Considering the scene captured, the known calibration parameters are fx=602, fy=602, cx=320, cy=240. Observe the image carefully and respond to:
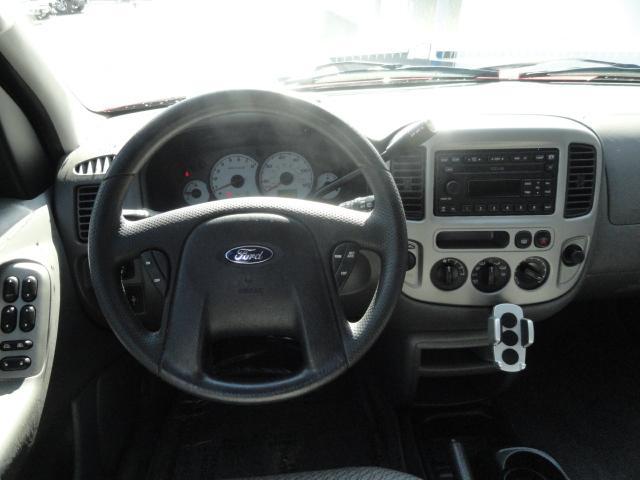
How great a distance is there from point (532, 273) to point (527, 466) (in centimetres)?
59

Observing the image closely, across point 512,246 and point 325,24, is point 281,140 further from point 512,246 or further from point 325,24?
point 325,24

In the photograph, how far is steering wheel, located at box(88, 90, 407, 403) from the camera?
4.05 feet

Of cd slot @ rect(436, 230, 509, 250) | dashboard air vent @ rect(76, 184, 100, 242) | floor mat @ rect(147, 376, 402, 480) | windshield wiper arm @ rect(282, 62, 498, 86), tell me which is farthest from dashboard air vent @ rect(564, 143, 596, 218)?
dashboard air vent @ rect(76, 184, 100, 242)

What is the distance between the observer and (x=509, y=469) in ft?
5.52

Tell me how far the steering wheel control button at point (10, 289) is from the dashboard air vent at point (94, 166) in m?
0.39

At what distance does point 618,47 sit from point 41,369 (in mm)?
2388

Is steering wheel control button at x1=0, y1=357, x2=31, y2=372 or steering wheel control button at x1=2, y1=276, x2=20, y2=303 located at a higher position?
steering wheel control button at x1=2, y1=276, x2=20, y2=303

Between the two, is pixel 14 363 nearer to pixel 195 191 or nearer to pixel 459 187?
pixel 195 191

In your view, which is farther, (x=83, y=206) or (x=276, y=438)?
(x=276, y=438)

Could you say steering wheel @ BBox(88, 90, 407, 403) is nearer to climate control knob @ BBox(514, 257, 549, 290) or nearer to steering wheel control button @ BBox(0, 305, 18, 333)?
steering wheel control button @ BBox(0, 305, 18, 333)

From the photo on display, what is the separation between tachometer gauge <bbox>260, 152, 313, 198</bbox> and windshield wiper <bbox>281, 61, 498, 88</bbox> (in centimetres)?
45

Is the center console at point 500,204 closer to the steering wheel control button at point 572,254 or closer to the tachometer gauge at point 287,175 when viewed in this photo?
the steering wheel control button at point 572,254

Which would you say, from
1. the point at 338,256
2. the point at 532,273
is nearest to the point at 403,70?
the point at 532,273

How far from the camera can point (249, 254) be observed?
1.29 metres
